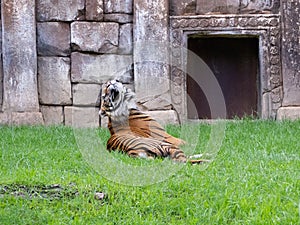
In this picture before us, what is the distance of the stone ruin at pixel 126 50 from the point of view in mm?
8625

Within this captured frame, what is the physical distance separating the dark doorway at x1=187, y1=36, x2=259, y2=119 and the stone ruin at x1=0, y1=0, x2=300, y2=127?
550mm

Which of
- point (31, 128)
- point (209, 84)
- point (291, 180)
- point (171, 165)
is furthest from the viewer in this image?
point (209, 84)

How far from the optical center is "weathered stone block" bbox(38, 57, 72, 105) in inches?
346

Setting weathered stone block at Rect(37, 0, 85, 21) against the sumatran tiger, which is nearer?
the sumatran tiger

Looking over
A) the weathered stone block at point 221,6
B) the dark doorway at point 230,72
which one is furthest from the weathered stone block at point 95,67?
the weathered stone block at point 221,6

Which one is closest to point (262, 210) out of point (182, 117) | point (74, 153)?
point (74, 153)

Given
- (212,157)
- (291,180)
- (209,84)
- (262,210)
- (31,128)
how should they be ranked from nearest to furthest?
(262,210) < (291,180) < (212,157) < (31,128) < (209,84)

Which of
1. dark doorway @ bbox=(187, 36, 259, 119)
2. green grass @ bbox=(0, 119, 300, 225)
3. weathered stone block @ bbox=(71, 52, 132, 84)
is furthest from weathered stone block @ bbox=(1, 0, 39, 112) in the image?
green grass @ bbox=(0, 119, 300, 225)

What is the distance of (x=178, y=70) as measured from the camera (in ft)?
29.0

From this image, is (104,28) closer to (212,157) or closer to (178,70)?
(178,70)

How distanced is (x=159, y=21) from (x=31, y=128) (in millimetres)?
2220

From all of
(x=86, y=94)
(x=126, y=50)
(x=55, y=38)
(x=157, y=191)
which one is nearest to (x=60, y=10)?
(x=55, y=38)

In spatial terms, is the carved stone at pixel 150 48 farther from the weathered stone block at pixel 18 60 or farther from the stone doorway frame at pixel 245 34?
the weathered stone block at pixel 18 60

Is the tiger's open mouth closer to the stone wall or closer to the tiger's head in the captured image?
the tiger's head
